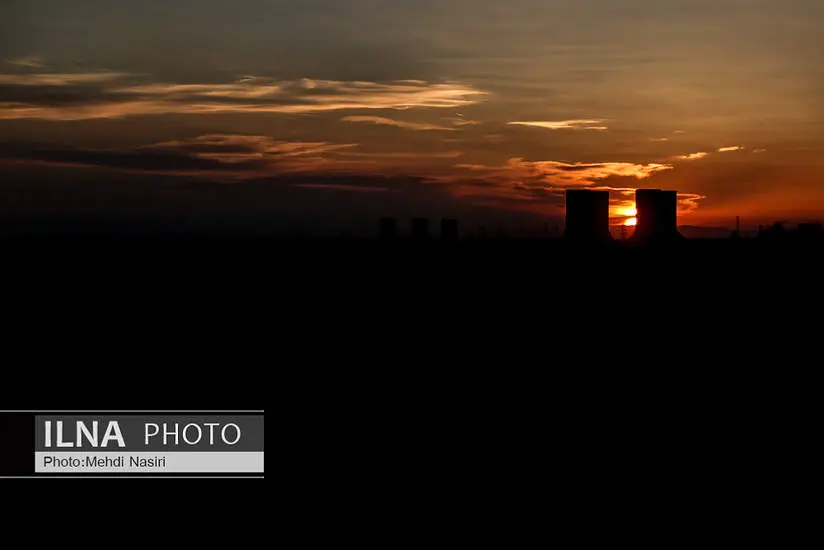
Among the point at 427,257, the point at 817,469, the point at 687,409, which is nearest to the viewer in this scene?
the point at 817,469

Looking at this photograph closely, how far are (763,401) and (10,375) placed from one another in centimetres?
3101

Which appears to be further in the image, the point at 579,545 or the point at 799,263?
the point at 799,263

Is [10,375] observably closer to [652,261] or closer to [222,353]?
[222,353]

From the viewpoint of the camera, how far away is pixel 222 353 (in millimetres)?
50156

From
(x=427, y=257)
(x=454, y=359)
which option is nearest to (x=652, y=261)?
(x=427, y=257)

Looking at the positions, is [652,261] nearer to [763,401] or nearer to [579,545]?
[763,401]

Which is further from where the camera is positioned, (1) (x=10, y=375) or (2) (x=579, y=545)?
(1) (x=10, y=375)

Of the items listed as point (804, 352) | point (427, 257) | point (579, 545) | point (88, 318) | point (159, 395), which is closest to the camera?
point (579, 545)

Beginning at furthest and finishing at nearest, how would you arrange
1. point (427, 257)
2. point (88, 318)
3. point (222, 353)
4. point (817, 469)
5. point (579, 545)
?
point (427, 257)
point (88, 318)
point (222, 353)
point (817, 469)
point (579, 545)

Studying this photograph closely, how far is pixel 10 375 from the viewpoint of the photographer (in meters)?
45.6

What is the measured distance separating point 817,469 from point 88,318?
48132mm

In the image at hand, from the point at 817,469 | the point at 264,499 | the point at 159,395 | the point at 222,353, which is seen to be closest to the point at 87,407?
the point at 159,395

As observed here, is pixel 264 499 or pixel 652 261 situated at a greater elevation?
pixel 652 261

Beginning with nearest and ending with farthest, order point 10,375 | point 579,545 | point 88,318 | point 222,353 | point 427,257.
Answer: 1. point 579,545
2. point 10,375
3. point 222,353
4. point 88,318
5. point 427,257
